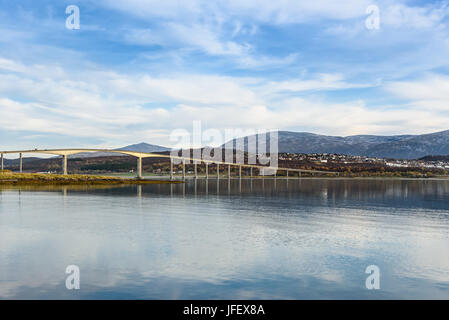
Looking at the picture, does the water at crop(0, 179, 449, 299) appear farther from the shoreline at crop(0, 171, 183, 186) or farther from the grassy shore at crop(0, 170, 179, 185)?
the grassy shore at crop(0, 170, 179, 185)

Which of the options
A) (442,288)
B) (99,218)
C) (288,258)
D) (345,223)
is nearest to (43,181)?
(99,218)

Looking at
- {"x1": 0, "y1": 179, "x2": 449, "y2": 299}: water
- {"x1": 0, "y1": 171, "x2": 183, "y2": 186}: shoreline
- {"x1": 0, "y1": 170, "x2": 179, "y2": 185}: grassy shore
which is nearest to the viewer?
{"x1": 0, "y1": 179, "x2": 449, "y2": 299}: water

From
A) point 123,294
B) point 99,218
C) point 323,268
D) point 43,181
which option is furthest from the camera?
point 43,181

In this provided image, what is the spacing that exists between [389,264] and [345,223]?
13955 mm

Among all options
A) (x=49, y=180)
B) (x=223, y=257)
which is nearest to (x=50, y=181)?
(x=49, y=180)

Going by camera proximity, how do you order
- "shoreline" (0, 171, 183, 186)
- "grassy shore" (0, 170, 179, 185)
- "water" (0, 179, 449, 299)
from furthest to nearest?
"grassy shore" (0, 170, 179, 185), "shoreline" (0, 171, 183, 186), "water" (0, 179, 449, 299)

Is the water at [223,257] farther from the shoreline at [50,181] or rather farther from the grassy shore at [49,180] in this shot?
the grassy shore at [49,180]

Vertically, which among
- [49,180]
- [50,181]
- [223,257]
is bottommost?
[223,257]

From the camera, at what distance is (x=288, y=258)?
797 inches

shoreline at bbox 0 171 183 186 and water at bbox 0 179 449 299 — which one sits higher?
shoreline at bbox 0 171 183 186

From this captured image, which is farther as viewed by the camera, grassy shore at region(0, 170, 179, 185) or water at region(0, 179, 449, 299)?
grassy shore at region(0, 170, 179, 185)

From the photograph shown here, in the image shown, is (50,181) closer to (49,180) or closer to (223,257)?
(49,180)

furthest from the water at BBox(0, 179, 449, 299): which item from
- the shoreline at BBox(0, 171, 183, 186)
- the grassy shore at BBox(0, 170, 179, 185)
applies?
the grassy shore at BBox(0, 170, 179, 185)
